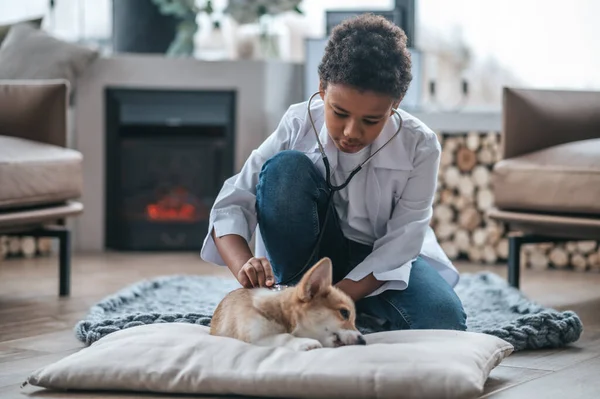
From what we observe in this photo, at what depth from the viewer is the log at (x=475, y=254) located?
4027 mm

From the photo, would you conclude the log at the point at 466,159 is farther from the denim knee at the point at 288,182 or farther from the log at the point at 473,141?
the denim knee at the point at 288,182

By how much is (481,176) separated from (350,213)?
2029 mm

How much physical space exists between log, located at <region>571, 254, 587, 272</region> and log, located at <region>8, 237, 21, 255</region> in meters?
2.36

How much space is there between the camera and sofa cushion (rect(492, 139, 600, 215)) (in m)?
2.76

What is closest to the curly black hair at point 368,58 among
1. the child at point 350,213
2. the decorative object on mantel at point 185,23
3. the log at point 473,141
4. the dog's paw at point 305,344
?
the child at point 350,213

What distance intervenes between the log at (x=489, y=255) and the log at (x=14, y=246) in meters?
2.02

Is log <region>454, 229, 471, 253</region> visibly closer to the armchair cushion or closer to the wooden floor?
the wooden floor

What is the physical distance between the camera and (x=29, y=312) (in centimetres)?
267

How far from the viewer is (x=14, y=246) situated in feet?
13.2

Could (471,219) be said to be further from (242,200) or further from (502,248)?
(242,200)

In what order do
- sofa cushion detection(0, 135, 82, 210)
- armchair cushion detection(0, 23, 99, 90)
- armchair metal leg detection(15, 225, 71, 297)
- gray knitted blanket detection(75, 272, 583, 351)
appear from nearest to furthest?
gray knitted blanket detection(75, 272, 583, 351) < sofa cushion detection(0, 135, 82, 210) < armchair metal leg detection(15, 225, 71, 297) < armchair cushion detection(0, 23, 99, 90)

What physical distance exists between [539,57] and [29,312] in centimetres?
262

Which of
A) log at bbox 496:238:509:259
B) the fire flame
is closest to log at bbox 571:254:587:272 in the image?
log at bbox 496:238:509:259

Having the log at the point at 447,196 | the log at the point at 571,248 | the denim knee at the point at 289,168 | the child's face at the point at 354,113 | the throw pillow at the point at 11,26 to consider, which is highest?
the throw pillow at the point at 11,26
